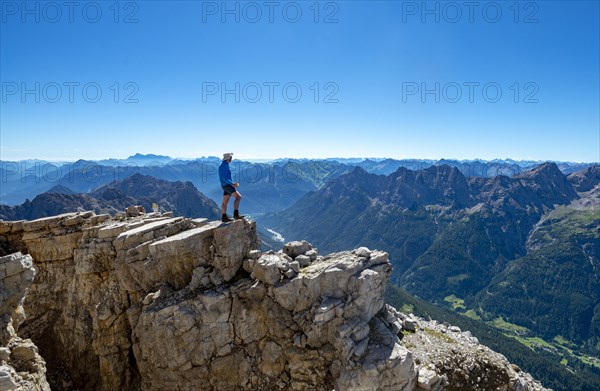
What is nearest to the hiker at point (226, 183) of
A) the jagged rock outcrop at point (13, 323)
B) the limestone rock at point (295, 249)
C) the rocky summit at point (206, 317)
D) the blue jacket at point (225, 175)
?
the blue jacket at point (225, 175)

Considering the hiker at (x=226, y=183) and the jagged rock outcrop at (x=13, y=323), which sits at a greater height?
the hiker at (x=226, y=183)

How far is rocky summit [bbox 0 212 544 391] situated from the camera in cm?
2594

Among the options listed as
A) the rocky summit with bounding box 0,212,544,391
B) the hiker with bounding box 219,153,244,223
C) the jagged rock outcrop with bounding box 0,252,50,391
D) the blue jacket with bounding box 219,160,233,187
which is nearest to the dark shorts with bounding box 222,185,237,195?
the hiker with bounding box 219,153,244,223

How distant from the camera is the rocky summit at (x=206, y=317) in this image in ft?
85.1

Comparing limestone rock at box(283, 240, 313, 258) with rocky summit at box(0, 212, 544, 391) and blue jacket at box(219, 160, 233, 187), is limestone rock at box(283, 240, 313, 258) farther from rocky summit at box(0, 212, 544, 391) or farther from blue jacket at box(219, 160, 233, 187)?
blue jacket at box(219, 160, 233, 187)

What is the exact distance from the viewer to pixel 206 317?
88.8 ft

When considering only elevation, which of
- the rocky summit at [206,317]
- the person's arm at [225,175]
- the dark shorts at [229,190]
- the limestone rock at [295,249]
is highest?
the person's arm at [225,175]

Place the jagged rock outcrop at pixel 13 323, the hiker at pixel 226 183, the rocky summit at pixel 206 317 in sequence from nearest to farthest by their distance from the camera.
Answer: the jagged rock outcrop at pixel 13 323 → the rocky summit at pixel 206 317 → the hiker at pixel 226 183

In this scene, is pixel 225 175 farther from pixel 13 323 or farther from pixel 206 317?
pixel 13 323

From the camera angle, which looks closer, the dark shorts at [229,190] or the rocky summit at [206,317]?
the rocky summit at [206,317]

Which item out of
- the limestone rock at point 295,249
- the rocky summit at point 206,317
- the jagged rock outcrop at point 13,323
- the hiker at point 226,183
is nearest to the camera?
the jagged rock outcrop at point 13,323

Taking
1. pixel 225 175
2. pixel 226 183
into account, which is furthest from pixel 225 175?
pixel 226 183

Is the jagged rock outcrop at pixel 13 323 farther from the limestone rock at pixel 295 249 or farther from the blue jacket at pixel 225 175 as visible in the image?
the limestone rock at pixel 295 249

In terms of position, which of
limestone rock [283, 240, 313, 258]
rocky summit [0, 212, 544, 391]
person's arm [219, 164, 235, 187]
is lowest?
rocky summit [0, 212, 544, 391]
